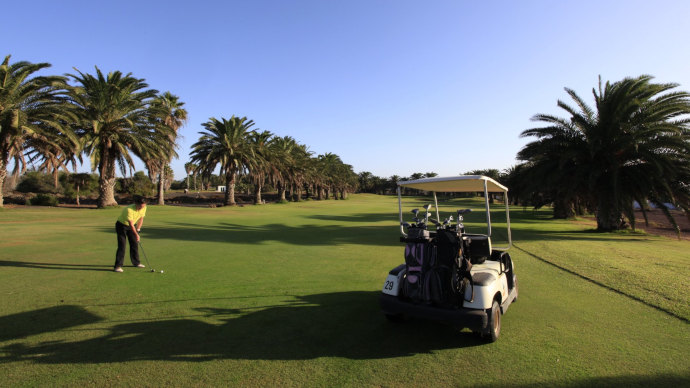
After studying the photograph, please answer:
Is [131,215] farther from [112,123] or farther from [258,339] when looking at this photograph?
[112,123]

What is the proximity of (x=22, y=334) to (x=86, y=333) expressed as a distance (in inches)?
30.2

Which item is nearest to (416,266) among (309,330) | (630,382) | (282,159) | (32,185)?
(309,330)

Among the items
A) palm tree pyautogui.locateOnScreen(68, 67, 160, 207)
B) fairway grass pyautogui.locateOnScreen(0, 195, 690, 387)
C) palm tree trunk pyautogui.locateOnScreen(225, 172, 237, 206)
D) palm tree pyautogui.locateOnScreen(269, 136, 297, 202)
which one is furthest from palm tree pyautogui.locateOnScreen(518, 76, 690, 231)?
palm tree pyautogui.locateOnScreen(269, 136, 297, 202)

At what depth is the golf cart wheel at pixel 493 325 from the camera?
4300 millimetres

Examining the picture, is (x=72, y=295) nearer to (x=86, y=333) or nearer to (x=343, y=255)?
(x=86, y=333)

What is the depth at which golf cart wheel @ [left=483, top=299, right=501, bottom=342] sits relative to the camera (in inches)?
169

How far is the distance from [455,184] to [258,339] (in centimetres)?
411

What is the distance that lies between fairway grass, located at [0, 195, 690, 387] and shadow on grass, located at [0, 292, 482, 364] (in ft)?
0.07

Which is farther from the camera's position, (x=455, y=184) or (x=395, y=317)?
(x=455, y=184)

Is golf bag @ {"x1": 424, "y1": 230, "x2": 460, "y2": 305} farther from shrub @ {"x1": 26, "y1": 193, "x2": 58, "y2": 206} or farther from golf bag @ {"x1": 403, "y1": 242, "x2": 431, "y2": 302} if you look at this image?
shrub @ {"x1": 26, "y1": 193, "x2": 58, "y2": 206}

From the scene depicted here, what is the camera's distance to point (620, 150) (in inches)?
659

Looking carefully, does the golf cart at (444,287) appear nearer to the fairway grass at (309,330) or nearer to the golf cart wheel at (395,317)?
the golf cart wheel at (395,317)

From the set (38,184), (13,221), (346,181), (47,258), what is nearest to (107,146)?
(13,221)

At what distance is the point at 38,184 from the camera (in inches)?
2082
